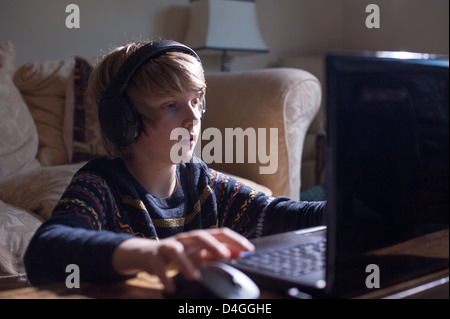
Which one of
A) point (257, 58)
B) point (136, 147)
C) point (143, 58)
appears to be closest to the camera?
point (143, 58)

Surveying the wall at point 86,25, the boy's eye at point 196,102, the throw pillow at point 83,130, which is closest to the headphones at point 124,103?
the boy's eye at point 196,102

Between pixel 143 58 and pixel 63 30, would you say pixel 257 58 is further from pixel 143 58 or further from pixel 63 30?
pixel 143 58

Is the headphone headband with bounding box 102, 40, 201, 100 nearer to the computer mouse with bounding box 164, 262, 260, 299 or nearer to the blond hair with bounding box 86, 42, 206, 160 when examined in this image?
the blond hair with bounding box 86, 42, 206, 160

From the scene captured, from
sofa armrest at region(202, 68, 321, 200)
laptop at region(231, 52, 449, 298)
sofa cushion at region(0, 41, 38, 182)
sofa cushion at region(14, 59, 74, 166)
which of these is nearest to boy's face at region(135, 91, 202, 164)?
laptop at region(231, 52, 449, 298)

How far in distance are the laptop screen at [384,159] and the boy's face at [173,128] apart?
0.41m

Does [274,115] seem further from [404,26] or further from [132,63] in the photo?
[404,26]

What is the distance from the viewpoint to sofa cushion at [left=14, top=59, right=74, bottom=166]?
6.26 ft

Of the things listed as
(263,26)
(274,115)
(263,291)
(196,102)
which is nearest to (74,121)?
(274,115)

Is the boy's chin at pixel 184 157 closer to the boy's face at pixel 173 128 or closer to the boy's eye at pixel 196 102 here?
the boy's face at pixel 173 128

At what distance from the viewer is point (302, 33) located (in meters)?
3.52

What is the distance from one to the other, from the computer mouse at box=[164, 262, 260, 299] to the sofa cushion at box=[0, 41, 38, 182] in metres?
1.36

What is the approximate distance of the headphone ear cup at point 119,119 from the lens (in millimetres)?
809
